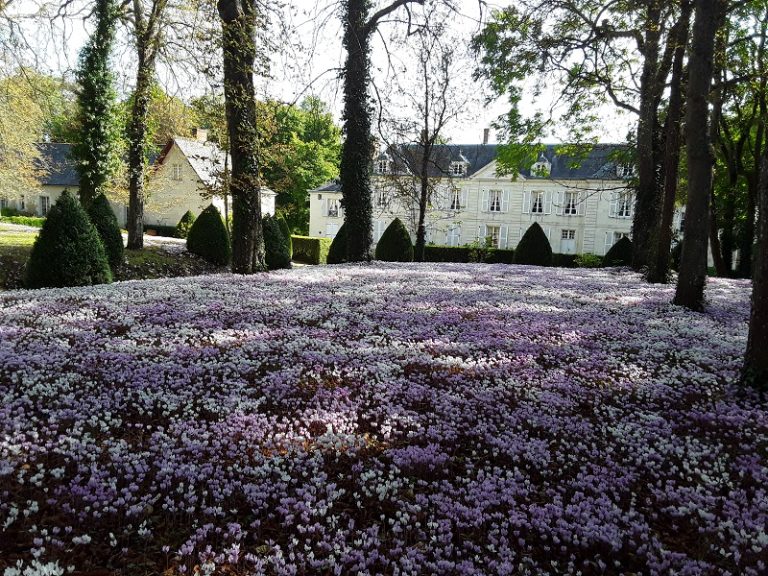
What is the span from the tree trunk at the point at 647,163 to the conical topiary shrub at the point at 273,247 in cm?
1352

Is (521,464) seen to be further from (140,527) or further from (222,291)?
(222,291)

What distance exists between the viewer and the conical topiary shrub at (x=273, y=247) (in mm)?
21266

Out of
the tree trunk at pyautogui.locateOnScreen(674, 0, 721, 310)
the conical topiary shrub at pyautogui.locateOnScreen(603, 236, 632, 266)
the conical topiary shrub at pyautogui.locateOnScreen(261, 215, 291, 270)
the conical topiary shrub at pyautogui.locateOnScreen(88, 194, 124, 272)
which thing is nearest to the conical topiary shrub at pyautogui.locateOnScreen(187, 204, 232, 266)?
the conical topiary shrub at pyautogui.locateOnScreen(261, 215, 291, 270)

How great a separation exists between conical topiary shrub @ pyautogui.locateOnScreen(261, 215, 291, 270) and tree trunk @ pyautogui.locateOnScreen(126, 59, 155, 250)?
5.28 meters

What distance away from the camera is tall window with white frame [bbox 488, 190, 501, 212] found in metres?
56.9

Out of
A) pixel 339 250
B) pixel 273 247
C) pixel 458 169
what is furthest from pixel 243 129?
pixel 458 169

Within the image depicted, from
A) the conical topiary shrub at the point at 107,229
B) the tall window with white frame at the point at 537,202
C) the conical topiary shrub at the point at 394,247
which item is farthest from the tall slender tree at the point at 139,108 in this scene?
the tall window with white frame at the point at 537,202

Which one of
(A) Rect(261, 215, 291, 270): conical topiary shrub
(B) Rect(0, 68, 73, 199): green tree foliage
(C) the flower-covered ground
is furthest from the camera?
(A) Rect(261, 215, 291, 270): conical topiary shrub

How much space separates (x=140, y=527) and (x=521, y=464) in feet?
8.22

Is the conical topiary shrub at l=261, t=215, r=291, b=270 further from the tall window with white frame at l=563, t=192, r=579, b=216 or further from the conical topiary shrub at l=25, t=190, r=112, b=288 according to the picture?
the tall window with white frame at l=563, t=192, r=579, b=216

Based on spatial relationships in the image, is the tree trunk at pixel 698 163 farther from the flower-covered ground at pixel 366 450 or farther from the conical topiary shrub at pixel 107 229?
the conical topiary shrub at pixel 107 229

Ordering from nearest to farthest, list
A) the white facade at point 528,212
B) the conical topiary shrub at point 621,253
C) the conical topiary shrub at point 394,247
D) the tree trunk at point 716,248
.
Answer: the tree trunk at point 716,248, the conical topiary shrub at point 621,253, the conical topiary shrub at point 394,247, the white facade at point 528,212

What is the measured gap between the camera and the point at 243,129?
1359 centimetres

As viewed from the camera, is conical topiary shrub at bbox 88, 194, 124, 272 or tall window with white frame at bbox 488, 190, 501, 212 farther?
tall window with white frame at bbox 488, 190, 501, 212
